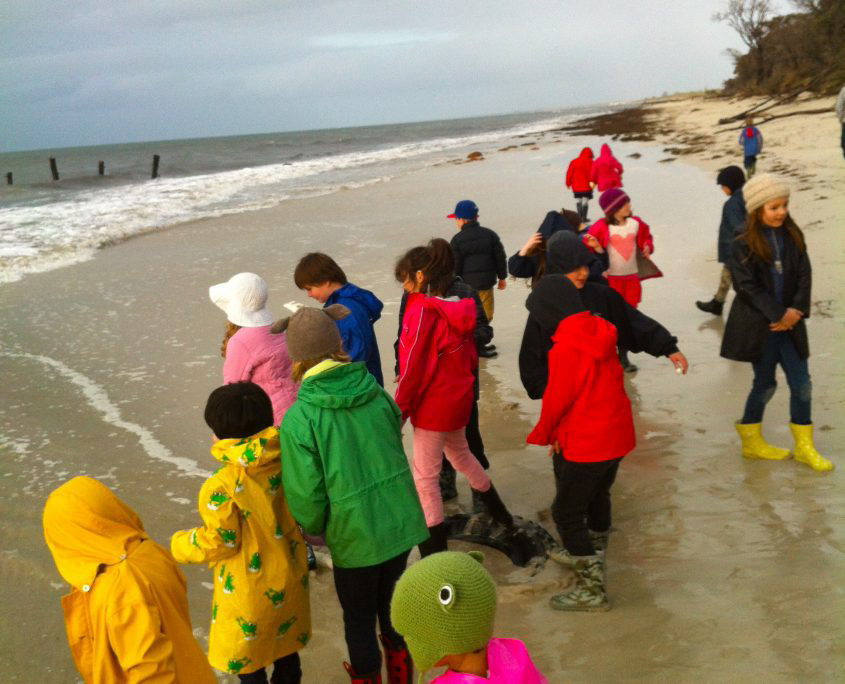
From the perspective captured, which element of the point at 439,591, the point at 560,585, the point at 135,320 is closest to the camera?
the point at 439,591

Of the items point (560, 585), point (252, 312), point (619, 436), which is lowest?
point (560, 585)

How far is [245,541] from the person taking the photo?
278 cm

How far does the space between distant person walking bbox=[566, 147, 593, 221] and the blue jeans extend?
9.73 m

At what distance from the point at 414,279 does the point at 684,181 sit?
48.8 feet

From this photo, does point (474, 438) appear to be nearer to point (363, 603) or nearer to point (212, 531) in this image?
point (363, 603)

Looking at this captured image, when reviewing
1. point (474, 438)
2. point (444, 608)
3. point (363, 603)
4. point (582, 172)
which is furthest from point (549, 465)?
point (582, 172)

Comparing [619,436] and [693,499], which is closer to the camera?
[619,436]

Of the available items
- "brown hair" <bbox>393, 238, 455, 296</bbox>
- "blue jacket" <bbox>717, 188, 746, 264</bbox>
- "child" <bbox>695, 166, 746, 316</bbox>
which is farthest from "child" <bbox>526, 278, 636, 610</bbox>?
"blue jacket" <bbox>717, 188, 746, 264</bbox>

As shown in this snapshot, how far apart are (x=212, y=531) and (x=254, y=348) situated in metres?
1.41

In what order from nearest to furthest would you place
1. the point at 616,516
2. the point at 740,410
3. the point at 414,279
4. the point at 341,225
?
the point at 414,279, the point at 616,516, the point at 740,410, the point at 341,225

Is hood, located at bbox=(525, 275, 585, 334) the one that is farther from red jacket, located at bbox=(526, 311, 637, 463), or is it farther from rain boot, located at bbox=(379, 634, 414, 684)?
rain boot, located at bbox=(379, 634, 414, 684)

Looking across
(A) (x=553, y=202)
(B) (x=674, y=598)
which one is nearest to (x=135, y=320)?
(B) (x=674, y=598)

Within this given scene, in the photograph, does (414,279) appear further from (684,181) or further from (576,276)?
(684,181)

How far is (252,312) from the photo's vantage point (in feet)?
13.2
